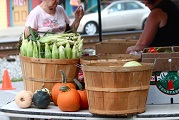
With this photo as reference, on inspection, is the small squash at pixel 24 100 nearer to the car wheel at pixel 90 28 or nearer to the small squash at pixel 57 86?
the small squash at pixel 57 86

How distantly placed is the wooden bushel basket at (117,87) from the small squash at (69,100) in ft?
0.77

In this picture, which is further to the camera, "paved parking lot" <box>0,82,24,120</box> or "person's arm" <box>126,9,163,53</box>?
"paved parking lot" <box>0,82,24,120</box>

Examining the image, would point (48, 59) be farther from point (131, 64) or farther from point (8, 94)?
point (8, 94)

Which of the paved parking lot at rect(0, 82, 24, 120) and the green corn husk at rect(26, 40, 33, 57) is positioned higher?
the green corn husk at rect(26, 40, 33, 57)

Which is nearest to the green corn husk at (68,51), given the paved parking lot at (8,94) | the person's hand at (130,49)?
the person's hand at (130,49)

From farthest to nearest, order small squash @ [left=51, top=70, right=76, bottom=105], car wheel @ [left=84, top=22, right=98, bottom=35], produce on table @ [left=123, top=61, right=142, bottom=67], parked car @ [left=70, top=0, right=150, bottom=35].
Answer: parked car @ [left=70, top=0, right=150, bottom=35]
car wheel @ [left=84, top=22, right=98, bottom=35]
small squash @ [left=51, top=70, right=76, bottom=105]
produce on table @ [left=123, top=61, right=142, bottom=67]

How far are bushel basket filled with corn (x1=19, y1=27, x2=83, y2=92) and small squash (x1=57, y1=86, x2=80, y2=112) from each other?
270 mm

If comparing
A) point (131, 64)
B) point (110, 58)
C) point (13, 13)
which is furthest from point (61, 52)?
point (13, 13)

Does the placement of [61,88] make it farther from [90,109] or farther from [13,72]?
[13,72]

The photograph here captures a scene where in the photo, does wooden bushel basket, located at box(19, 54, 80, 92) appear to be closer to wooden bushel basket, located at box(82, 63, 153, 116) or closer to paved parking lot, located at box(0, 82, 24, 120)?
wooden bushel basket, located at box(82, 63, 153, 116)

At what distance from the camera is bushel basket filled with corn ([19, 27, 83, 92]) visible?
16.6ft

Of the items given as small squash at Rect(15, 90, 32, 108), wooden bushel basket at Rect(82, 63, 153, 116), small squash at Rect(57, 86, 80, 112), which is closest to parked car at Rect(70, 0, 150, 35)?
small squash at Rect(15, 90, 32, 108)

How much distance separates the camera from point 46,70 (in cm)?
507

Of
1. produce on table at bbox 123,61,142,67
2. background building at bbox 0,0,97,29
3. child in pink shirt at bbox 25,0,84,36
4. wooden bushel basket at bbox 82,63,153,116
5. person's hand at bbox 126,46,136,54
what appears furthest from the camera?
background building at bbox 0,0,97,29
